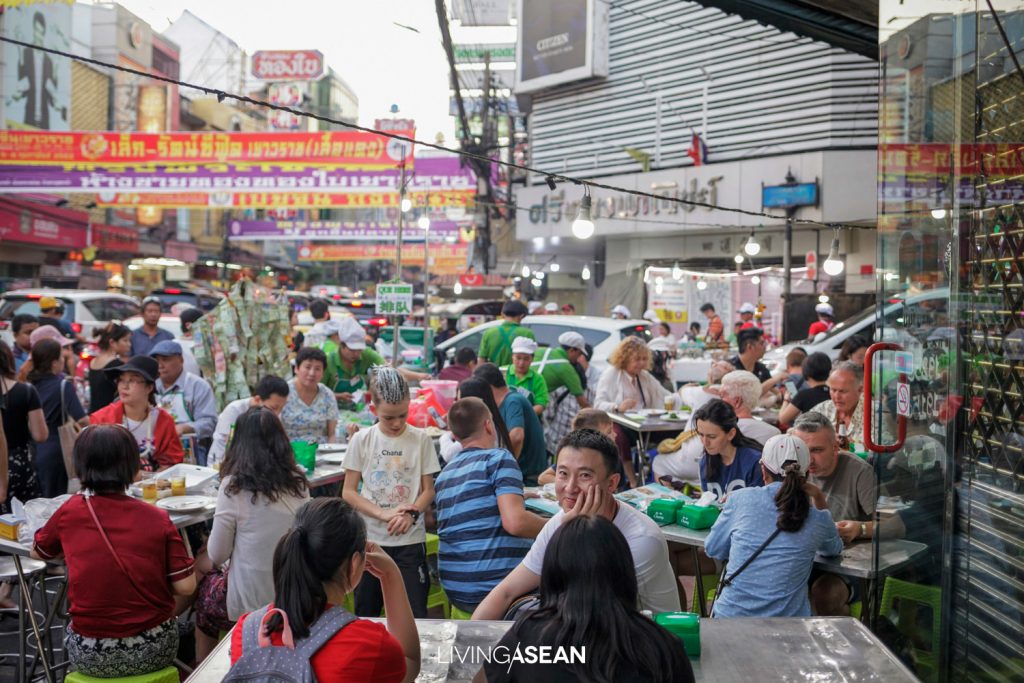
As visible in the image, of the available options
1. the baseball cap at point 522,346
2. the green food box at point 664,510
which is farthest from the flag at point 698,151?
the green food box at point 664,510

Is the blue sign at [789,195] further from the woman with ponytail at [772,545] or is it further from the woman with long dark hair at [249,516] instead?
the woman with long dark hair at [249,516]

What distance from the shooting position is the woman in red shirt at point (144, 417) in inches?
243

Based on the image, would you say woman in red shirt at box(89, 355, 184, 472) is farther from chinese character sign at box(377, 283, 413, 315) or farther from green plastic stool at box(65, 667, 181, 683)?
chinese character sign at box(377, 283, 413, 315)

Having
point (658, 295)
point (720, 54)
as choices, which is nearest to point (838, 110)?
point (720, 54)

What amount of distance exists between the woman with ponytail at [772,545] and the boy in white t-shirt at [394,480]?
65.1 inches

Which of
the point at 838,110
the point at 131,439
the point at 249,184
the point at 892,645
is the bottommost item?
the point at 892,645

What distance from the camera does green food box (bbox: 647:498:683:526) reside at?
5.24 meters

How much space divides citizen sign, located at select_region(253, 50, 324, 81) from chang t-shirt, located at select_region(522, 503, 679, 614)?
30.8 metres

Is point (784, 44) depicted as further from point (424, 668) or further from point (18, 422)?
point (424, 668)

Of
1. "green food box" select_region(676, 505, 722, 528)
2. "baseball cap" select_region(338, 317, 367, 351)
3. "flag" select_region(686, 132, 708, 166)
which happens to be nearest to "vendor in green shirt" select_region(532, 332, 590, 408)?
"baseball cap" select_region(338, 317, 367, 351)

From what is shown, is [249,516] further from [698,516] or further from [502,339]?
[502,339]

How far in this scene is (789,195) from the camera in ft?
60.1

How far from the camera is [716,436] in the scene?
5438 millimetres

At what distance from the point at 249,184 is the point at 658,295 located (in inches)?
414
